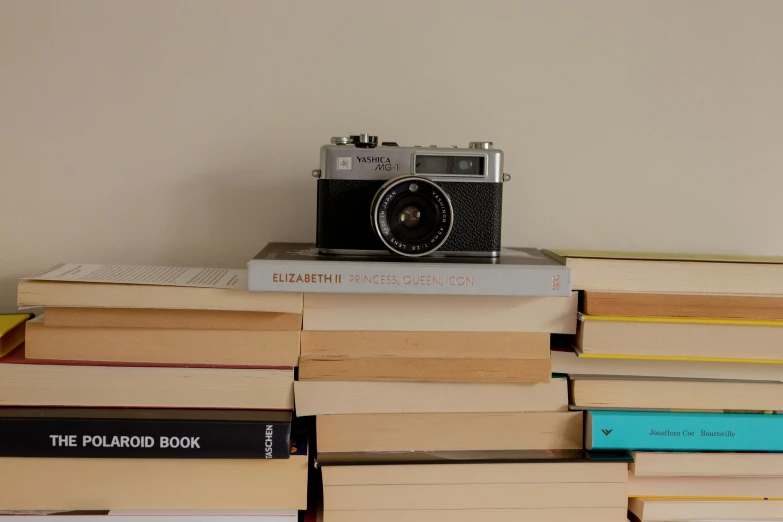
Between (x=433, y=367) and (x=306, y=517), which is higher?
(x=433, y=367)

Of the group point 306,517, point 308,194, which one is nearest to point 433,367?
point 306,517

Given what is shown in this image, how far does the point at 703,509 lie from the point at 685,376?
0.42ft

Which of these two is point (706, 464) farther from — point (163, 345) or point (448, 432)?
point (163, 345)

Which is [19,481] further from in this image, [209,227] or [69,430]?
[209,227]

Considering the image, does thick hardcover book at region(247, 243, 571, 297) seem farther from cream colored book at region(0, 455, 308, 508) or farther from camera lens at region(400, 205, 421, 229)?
cream colored book at region(0, 455, 308, 508)

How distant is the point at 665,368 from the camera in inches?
25.8

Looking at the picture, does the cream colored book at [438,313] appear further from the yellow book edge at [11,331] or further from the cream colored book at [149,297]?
the yellow book edge at [11,331]

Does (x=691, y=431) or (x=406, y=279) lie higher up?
(x=406, y=279)

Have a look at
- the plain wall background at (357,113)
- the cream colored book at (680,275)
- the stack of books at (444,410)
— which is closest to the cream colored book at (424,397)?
the stack of books at (444,410)

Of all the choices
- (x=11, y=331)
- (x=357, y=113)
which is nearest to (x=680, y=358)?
(x=357, y=113)

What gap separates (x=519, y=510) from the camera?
0.63 metres

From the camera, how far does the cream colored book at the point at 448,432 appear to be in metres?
0.63

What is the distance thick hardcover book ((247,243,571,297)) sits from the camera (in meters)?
0.59

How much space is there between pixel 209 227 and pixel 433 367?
0.35 meters
